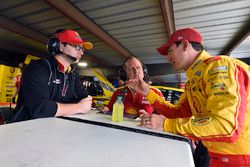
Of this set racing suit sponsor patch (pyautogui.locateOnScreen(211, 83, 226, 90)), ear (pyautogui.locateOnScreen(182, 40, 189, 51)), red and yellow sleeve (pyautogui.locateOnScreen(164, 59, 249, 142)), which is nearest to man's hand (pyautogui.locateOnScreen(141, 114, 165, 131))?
red and yellow sleeve (pyautogui.locateOnScreen(164, 59, 249, 142))

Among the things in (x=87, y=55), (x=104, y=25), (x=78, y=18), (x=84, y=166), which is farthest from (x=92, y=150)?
(x=87, y=55)

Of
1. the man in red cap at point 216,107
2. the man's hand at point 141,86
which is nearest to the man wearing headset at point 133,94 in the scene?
the man's hand at point 141,86

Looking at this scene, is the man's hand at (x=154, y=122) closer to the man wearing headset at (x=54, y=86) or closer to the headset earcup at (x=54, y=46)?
the man wearing headset at (x=54, y=86)

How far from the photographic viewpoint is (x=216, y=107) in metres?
0.71

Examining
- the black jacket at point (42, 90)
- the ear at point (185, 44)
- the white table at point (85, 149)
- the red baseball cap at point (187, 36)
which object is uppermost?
the red baseball cap at point (187, 36)

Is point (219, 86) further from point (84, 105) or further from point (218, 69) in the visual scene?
point (84, 105)

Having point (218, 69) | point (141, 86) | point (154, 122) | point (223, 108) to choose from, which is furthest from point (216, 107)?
point (141, 86)

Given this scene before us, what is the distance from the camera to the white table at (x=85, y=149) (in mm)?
462

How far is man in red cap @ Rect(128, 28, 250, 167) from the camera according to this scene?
688mm

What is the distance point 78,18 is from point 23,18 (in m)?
1.61

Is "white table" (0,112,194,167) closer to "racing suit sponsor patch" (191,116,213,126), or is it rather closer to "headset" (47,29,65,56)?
"racing suit sponsor patch" (191,116,213,126)

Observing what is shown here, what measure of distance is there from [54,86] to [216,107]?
1127 mm

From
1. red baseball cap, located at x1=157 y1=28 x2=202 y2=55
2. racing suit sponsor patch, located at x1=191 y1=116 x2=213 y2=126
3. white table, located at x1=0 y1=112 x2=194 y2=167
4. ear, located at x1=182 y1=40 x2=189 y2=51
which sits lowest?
white table, located at x1=0 y1=112 x2=194 y2=167

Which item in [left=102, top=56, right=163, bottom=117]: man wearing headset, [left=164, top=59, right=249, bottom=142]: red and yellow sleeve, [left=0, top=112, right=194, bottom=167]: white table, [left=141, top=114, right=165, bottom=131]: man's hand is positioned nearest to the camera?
[left=0, top=112, right=194, bottom=167]: white table
